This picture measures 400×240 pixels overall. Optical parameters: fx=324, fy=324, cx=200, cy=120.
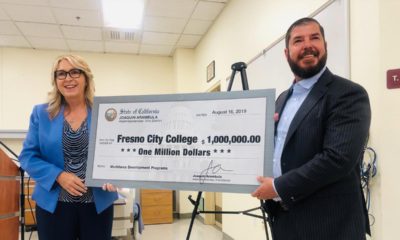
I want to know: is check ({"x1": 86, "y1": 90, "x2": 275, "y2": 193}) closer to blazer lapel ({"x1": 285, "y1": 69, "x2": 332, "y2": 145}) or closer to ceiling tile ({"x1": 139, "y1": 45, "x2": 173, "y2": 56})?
blazer lapel ({"x1": 285, "y1": 69, "x2": 332, "y2": 145})

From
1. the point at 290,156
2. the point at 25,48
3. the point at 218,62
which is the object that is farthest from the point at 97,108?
the point at 25,48

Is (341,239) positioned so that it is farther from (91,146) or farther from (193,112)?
(91,146)

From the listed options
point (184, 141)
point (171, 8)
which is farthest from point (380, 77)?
point (171, 8)

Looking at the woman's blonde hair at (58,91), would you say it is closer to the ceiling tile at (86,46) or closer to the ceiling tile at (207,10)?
the ceiling tile at (207,10)

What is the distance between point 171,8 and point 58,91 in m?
3.13

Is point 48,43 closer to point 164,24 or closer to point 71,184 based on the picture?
point 164,24

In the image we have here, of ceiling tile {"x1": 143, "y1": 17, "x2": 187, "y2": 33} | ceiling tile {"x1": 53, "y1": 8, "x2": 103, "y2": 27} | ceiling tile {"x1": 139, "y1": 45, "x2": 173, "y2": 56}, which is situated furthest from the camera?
ceiling tile {"x1": 139, "y1": 45, "x2": 173, "y2": 56}

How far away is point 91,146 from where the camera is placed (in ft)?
5.22

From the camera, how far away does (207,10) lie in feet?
14.7

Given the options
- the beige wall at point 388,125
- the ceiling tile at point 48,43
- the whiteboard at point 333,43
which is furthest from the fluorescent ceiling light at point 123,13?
the beige wall at point 388,125

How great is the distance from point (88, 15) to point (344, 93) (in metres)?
4.28

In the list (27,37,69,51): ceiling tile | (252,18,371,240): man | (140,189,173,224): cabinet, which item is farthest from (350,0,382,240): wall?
(27,37,69,51): ceiling tile

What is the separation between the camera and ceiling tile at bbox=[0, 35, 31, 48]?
5397 mm

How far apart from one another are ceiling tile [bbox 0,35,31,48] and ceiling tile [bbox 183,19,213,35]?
2808 mm
